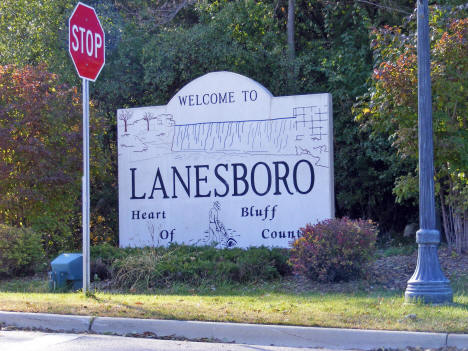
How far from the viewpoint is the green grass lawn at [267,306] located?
26.4 feet

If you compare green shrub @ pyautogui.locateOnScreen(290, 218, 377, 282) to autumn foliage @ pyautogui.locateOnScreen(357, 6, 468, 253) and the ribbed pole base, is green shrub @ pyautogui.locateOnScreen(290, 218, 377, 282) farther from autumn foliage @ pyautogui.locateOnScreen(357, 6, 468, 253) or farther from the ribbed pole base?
autumn foliage @ pyautogui.locateOnScreen(357, 6, 468, 253)

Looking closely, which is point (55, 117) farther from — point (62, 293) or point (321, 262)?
point (321, 262)

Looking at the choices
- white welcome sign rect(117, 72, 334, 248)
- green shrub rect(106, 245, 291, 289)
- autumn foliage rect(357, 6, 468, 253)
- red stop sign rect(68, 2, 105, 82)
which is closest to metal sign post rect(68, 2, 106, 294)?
red stop sign rect(68, 2, 105, 82)

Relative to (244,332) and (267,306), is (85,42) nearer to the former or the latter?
(267,306)

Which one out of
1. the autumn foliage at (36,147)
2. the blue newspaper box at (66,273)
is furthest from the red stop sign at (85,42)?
the autumn foliage at (36,147)

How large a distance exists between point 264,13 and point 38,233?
983 centimetres

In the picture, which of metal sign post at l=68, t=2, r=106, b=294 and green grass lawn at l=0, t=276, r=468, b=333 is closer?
green grass lawn at l=0, t=276, r=468, b=333

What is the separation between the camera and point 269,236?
13.3 m

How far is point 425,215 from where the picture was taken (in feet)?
30.5

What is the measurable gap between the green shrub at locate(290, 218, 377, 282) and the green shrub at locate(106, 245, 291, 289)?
778 mm

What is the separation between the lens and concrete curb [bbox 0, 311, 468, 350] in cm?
738

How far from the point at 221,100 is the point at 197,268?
3.85 meters

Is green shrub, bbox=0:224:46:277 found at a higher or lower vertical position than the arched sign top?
lower

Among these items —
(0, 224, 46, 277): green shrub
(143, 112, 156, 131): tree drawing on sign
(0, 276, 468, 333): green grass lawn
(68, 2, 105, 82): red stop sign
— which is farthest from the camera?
(143, 112, 156, 131): tree drawing on sign
